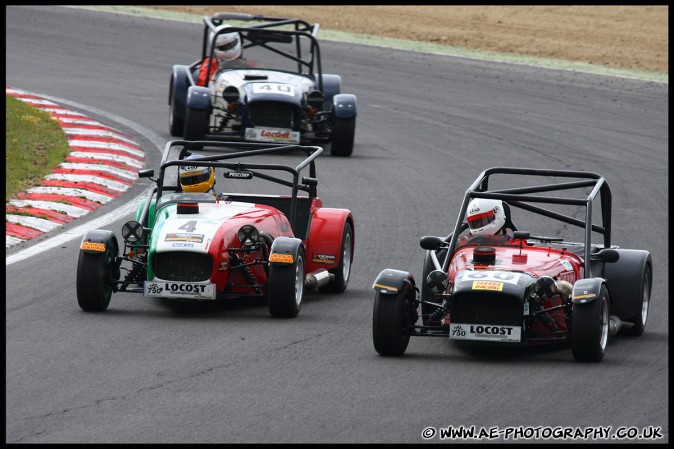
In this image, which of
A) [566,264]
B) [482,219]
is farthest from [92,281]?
[566,264]

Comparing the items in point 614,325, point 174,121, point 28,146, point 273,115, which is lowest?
point 614,325

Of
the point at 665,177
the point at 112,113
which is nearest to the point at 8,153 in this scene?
the point at 112,113

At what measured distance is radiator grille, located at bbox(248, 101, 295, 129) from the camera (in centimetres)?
1805

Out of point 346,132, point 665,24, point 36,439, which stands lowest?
point 36,439

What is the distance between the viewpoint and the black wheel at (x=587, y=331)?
28.5 ft

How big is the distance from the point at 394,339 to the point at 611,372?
1397mm

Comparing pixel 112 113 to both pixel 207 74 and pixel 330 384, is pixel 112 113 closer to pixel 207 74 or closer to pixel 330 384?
pixel 207 74

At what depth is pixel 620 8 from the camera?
37125 millimetres

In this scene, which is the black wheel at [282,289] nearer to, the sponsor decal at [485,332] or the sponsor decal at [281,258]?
the sponsor decal at [281,258]

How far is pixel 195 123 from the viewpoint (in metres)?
18.0

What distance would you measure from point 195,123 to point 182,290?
833 centimetres

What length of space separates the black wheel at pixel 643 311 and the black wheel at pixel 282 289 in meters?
2.45

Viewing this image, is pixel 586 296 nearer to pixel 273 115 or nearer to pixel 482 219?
pixel 482 219

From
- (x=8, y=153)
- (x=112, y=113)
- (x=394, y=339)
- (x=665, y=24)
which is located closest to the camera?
(x=394, y=339)
